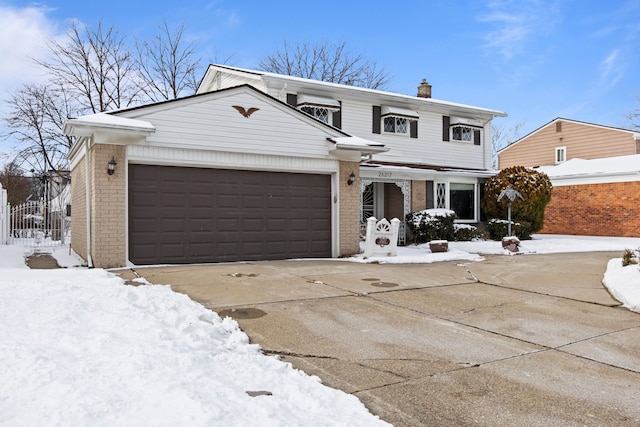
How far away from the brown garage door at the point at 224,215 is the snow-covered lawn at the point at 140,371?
433 cm

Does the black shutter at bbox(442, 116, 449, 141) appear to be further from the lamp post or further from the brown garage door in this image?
the brown garage door

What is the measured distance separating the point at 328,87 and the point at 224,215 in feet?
25.0

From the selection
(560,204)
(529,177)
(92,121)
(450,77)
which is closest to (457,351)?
(92,121)

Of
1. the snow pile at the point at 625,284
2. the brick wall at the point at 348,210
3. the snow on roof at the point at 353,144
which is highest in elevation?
the snow on roof at the point at 353,144

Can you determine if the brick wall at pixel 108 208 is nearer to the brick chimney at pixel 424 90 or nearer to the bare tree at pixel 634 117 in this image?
the brick chimney at pixel 424 90

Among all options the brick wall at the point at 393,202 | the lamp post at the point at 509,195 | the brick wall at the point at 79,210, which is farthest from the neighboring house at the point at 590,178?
the brick wall at the point at 79,210

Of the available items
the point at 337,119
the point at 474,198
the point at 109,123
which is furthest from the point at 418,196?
the point at 109,123

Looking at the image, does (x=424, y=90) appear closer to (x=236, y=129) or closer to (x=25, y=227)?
(x=236, y=129)

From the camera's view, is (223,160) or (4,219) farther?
(4,219)

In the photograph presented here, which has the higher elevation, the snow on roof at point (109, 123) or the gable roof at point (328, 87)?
the gable roof at point (328, 87)

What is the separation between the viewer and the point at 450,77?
25.7 m

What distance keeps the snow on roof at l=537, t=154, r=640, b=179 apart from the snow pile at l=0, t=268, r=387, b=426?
19.9 m

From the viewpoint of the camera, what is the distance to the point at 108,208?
945 centimetres

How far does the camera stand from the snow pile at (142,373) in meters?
2.55
